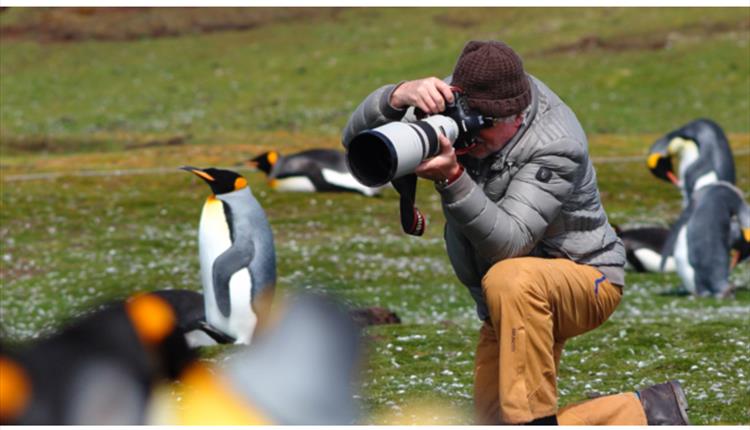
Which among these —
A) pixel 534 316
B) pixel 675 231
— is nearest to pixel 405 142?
pixel 534 316

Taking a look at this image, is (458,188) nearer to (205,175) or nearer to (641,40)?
(205,175)

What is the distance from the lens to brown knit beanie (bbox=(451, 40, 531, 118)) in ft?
15.1

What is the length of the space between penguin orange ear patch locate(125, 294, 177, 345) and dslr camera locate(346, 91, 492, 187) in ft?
5.50

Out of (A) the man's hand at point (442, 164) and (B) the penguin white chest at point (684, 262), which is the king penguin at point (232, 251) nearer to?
(B) the penguin white chest at point (684, 262)

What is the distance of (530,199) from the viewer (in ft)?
15.2

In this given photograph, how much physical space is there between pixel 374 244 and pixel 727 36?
2414cm

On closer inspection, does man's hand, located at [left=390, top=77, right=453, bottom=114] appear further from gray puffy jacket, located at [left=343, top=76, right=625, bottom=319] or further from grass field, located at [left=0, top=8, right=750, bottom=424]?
grass field, located at [left=0, top=8, right=750, bottom=424]

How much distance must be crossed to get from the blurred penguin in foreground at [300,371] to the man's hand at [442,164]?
1.88 m

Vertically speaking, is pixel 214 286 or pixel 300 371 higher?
pixel 300 371

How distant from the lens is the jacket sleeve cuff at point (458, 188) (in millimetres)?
4402

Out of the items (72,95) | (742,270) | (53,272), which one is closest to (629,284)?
(742,270)

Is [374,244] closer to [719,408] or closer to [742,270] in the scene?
[742,270]

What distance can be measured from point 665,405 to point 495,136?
4.70ft

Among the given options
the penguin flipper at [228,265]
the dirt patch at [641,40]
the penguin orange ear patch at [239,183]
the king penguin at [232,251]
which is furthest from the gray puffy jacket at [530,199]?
the dirt patch at [641,40]
